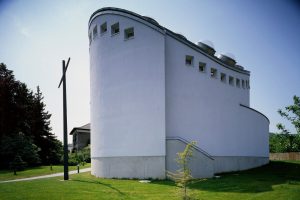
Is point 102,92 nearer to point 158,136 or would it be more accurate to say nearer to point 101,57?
point 101,57

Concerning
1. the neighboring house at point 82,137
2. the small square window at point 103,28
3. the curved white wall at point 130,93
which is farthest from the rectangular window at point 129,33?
the neighboring house at point 82,137

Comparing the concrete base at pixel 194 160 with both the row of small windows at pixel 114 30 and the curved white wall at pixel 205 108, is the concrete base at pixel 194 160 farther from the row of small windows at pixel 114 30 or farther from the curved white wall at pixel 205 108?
the row of small windows at pixel 114 30

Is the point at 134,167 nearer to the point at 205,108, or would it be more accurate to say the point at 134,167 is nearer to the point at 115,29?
the point at 205,108

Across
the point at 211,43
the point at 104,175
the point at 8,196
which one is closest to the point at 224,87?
the point at 211,43

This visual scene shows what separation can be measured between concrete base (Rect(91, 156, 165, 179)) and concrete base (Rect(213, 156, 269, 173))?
7.04 m

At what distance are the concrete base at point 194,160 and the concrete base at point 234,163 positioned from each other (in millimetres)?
4879

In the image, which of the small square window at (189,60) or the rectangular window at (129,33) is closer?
the rectangular window at (129,33)

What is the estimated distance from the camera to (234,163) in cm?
2539

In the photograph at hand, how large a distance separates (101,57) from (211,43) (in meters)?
14.2

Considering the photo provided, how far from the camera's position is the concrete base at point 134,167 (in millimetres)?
18094

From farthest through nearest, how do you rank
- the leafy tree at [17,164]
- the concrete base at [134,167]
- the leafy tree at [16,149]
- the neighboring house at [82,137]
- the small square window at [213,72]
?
the neighboring house at [82,137], the leafy tree at [16,149], the leafy tree at [17,164], the small square window at [213,72], the concrete base at [134,167]

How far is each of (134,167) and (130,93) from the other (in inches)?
205

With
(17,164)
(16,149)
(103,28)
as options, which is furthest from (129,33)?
(16,149)

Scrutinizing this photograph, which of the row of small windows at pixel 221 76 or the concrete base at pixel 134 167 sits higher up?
the row of small windows at pixel 221 76
